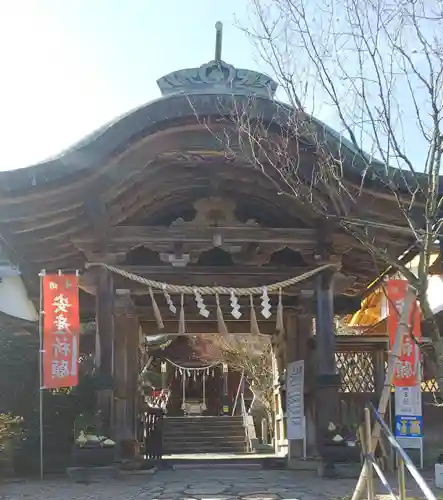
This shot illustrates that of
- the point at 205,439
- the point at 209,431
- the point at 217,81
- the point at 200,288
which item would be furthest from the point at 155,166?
the point at 209,431

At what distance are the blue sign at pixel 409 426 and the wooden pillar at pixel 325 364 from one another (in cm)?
207

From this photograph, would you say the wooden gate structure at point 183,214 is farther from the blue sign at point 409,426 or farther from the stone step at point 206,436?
the stone step at point 206,436

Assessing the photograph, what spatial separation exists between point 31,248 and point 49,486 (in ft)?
12.5

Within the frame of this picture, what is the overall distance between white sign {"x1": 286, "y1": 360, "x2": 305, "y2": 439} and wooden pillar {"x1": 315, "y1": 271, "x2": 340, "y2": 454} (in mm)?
1353

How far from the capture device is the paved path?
7.54 metres

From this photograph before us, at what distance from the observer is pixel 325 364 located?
9539 millimetres

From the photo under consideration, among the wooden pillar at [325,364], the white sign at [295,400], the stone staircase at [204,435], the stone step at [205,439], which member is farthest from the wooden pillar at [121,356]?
the stone step at [205,439]

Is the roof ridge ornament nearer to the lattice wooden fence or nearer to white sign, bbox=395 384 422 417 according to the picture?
white sign, bbox=395 384 422 417

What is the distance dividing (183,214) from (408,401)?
16.3 feet

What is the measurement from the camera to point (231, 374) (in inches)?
1253

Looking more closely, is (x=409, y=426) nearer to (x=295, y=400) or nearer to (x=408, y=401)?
(x=408, y=401)

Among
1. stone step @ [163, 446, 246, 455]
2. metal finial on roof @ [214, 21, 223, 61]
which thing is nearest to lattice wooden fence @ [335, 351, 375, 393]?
metal finial on roof @ [214, 21, 223, 61]

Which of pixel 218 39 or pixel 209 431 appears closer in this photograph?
pixel 218 39

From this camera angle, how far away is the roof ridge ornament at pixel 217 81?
8.90m
